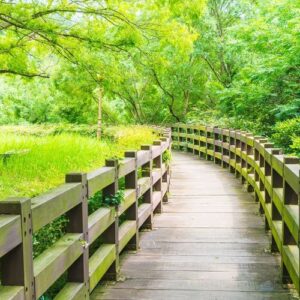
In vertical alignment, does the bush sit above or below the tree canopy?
below

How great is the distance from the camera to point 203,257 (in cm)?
580

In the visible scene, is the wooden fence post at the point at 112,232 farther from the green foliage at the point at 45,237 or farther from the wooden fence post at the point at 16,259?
the wooden fence post at the point at 16,259

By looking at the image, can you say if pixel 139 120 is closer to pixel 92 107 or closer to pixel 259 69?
pixel 92 107

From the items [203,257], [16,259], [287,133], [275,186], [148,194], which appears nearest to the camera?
[16,259]

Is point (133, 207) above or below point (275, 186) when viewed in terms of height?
below

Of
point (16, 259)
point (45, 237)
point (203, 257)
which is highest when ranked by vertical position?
point (16, 259)

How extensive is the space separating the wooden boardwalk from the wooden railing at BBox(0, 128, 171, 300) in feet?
0.97

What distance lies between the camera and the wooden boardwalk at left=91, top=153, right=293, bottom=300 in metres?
4.76

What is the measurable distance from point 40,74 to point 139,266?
216 inches

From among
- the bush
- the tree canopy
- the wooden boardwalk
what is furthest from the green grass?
the bush

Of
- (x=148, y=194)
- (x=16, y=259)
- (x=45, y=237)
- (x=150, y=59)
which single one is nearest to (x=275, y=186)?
(x=148, y=194)

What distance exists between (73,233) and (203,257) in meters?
2.33

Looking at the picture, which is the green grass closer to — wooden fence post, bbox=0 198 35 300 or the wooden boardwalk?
the wooden boardwalk

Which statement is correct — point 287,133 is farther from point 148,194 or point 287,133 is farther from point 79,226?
point 79,226
